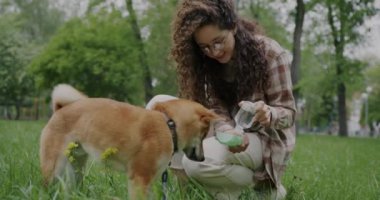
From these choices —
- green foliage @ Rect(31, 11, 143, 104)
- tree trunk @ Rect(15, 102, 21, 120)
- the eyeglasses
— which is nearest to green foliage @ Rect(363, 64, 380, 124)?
green foliage @ Rect(31, 11, 143, 104)

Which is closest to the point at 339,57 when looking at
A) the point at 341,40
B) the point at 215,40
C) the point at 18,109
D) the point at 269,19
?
the point at 341,40

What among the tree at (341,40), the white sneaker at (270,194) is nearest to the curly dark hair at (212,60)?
the white sneaker at (270,194)

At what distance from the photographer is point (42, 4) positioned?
38.7 metres

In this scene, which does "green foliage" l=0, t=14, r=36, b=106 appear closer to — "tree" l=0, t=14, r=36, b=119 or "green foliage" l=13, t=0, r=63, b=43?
"tree" l=0, t=14, r=36, b=119

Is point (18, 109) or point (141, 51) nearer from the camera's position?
point (141, 51)

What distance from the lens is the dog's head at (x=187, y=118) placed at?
3512mm

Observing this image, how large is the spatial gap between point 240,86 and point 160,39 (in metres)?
22.4

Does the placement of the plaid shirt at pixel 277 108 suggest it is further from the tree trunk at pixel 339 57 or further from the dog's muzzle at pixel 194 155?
the tree trunk at pixel 339 57

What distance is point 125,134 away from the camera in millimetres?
3391

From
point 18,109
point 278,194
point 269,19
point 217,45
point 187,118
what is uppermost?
point 269,19

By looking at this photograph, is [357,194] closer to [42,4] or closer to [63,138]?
[63,138]

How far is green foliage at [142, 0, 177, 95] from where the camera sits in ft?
84.3

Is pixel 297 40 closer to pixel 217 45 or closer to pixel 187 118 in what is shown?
pixel 217 45

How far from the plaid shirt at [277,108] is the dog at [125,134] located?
344 millimetres
